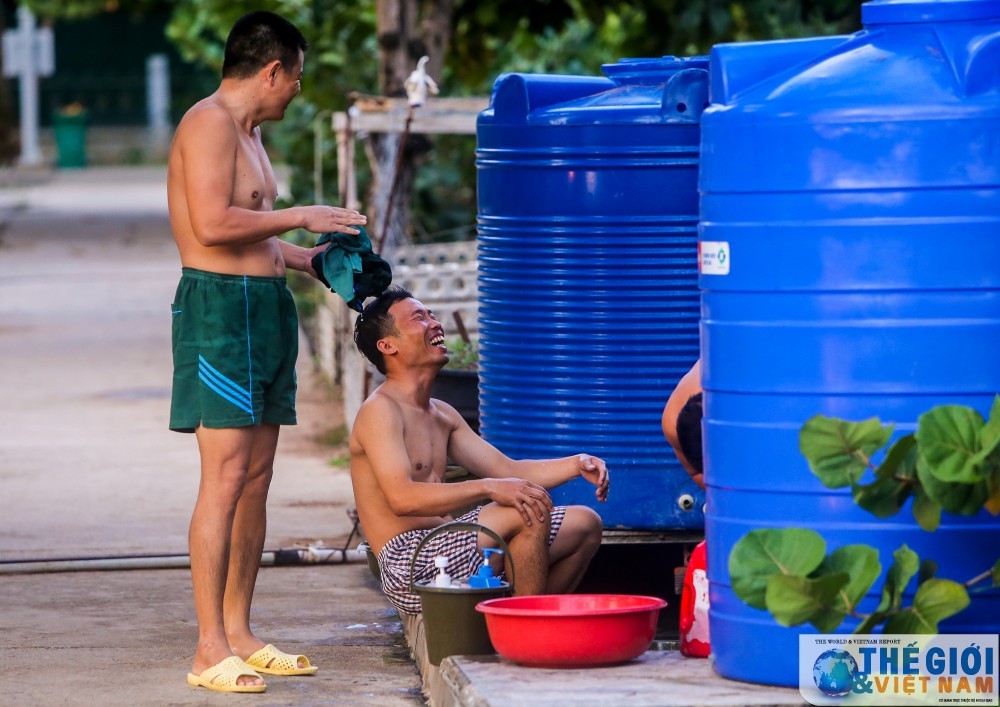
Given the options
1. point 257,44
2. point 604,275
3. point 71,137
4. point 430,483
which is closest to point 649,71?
point 604,275

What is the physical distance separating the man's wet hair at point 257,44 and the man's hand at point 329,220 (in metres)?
0.44

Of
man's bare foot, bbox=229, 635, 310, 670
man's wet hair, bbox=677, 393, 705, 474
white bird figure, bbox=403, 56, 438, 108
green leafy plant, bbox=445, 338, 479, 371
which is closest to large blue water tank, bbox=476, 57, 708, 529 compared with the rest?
man's wet hair, bbox=677, 393, 705, 474

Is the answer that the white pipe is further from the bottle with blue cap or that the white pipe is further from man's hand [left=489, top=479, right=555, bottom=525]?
the bottle with blue cap

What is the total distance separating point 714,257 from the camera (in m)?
3.83

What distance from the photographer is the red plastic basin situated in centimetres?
402

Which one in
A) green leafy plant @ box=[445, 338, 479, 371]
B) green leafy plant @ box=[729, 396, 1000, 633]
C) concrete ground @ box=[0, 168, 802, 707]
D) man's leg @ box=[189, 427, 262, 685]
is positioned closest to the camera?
green leafy plant @ box=[729, 396, 1000, 633]

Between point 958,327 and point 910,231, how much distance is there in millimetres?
220

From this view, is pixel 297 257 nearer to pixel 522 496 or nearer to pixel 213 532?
pixel 213 532

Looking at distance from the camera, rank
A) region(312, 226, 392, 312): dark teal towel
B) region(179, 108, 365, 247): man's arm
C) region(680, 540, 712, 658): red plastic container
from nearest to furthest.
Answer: region(680, 540, 712, 658): red plastic container, region(179, 108, 365, 247): man's arm, region(312, 226, 392, 312): dark teal towel

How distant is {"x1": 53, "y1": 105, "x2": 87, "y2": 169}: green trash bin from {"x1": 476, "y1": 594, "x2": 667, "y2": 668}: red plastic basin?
112 ft

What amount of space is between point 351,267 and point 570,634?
4.42 feet

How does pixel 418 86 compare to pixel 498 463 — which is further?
pixel 418 86

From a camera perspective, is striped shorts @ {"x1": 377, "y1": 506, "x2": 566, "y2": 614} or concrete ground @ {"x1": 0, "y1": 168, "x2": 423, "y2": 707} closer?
striped shorts @ {"x1": 377, "y1": 506, "x2": 566, "y2": 614}

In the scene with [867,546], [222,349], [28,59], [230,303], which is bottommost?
[867,546]
